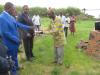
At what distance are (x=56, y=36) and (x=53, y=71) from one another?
1.23m

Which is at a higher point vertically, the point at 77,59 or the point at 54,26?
the point at 54,26

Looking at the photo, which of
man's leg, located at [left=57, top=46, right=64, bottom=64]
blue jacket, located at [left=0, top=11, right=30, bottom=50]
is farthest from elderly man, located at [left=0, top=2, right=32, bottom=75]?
man's leg, located at [left=57, top=46, right=64, bottom=64]

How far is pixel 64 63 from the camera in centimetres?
1235

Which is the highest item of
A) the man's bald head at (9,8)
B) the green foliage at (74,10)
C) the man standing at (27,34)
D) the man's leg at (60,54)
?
the man's bald head at (9,8)

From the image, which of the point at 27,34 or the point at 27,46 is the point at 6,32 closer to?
the point at 27,34

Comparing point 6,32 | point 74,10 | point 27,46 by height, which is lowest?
point 74,10

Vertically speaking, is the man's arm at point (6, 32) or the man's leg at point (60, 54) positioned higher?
the man's arm at point (6, 32)

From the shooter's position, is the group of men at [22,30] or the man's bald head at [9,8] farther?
the man's bald head at [9,8]

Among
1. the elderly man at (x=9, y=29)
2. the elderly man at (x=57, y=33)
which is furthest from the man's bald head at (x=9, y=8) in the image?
the elderly man at (x=57, y=33)

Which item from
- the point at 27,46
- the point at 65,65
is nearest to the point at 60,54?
the point at 65,65

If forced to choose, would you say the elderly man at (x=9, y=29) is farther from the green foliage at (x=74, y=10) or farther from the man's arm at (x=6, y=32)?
the green foliage at (x=74, y=10)

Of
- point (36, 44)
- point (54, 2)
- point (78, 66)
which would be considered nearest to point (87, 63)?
point (78, 66)

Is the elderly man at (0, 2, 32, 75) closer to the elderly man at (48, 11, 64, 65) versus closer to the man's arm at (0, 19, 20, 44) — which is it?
the man's arm at (0, 19, 20, 44)

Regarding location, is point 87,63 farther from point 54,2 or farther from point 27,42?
point 54,2
